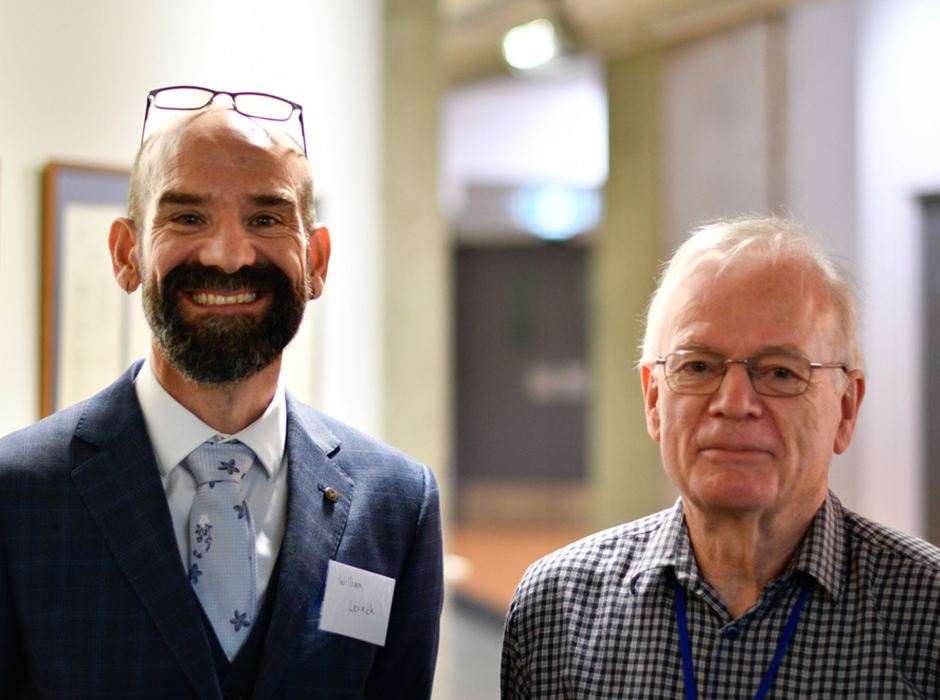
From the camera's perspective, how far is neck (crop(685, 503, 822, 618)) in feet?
5.32

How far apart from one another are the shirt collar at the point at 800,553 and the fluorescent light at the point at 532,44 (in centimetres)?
415

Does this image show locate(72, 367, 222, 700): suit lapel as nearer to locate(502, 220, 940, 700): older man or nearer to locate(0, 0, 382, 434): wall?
locate(502, 220, 940, 700): older man

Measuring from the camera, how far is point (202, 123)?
1.63 metres

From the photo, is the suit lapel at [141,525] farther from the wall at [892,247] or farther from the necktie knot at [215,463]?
the wall at [892,247]

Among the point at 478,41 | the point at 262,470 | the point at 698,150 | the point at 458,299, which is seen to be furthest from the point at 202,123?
the point at 458,299

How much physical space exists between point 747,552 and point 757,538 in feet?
0.09

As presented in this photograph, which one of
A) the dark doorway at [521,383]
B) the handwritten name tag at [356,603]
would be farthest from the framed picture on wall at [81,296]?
the dark doorway at [521,383]

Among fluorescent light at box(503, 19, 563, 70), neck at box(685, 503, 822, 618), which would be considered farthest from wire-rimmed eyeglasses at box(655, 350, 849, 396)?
fluorescent light at box(503, 19, 563, 70)

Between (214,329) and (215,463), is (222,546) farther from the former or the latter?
(214,329)

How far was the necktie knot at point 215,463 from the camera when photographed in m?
1.60

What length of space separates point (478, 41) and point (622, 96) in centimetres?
120

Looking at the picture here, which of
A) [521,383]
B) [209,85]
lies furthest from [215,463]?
[521,383]

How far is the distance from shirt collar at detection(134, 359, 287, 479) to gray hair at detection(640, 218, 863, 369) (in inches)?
25.6

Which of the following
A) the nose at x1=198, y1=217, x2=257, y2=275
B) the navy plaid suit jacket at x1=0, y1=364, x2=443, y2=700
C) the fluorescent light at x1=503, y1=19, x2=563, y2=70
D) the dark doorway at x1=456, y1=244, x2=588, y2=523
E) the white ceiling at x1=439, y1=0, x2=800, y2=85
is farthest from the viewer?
the dark doorway at x1=456, y1=244, x2=588, y2=523
